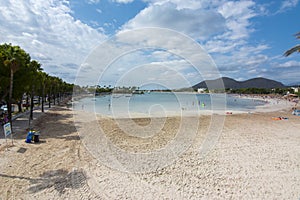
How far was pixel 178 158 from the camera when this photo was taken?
764 centimetres

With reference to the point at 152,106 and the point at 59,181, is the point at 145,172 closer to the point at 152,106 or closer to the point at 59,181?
the point at 59,181

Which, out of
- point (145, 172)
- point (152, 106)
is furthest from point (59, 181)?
point (152, 106)

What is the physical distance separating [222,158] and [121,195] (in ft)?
16.5

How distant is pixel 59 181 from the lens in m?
5.44

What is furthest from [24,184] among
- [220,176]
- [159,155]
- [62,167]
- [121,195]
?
[220,176]

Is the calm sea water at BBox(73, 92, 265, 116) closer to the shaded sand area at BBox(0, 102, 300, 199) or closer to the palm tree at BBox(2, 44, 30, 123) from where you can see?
the palm tree at BBox(2, 44, 30, 123)

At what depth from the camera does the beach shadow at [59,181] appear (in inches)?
200

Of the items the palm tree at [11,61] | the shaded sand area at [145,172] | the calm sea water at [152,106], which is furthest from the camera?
the calm sea water at [152,106]

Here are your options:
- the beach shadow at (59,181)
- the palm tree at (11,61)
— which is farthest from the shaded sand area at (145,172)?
the palm tree at (11,61)

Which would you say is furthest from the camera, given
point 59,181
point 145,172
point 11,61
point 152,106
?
point 152,106

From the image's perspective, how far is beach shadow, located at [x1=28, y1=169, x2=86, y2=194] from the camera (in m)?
5.08

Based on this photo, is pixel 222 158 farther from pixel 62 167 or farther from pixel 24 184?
pixel 24 184

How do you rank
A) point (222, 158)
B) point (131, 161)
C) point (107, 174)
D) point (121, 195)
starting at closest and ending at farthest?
point (121, 195) → point (107, 174) → point (131, 161) → point (222, 158)

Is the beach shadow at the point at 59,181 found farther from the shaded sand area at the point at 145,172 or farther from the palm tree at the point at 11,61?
the palm tree at the point at 11,61
